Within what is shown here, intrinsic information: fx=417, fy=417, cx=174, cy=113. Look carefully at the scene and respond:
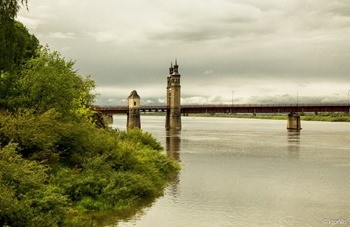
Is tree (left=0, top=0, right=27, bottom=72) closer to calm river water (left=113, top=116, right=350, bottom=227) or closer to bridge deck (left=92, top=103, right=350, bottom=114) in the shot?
calm river water (left=113, top=116, right=350, bottom=227)

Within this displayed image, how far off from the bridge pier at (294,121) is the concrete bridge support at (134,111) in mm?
49269

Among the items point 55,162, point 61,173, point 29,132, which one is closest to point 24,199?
point 61,173

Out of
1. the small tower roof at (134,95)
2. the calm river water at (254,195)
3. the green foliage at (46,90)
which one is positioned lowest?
the calm river water at (254,195)

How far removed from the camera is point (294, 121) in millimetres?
132500

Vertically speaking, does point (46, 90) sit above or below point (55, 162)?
above

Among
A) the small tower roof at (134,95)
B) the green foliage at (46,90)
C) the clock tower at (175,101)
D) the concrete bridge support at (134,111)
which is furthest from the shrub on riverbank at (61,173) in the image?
the clock tower at (175,101)

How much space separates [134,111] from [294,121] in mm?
51315

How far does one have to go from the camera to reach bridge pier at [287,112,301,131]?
131750mm

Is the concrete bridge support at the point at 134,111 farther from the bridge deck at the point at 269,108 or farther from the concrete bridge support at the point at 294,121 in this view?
the concrete bridge support at the point at 294,121

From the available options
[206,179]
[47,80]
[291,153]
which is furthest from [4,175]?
[291,153]

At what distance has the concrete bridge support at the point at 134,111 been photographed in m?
118

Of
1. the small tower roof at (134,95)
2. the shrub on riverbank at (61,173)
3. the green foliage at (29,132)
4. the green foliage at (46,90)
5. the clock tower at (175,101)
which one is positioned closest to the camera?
the shrub on riverbank at (61,173)

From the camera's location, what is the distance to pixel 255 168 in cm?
4334

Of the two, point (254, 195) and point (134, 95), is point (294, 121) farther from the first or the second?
point (254, 195)
